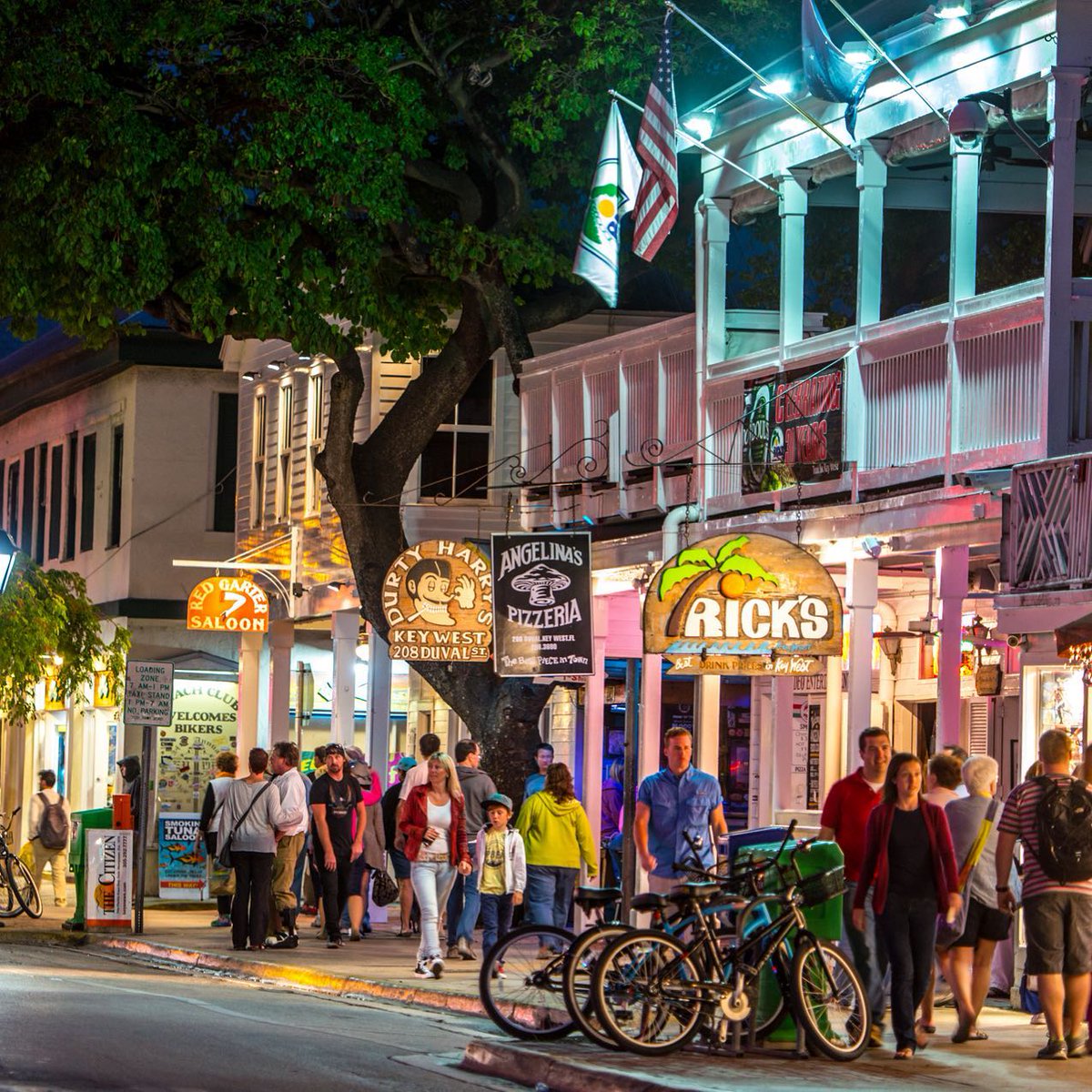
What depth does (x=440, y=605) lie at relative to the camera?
2269cm

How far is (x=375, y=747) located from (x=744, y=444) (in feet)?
28.3

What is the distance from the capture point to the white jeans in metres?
19.0

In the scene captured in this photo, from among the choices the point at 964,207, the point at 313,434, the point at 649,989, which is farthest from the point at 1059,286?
the point at 313,434

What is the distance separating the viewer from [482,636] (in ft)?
74.3

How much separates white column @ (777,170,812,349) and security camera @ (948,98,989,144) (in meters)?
3.03

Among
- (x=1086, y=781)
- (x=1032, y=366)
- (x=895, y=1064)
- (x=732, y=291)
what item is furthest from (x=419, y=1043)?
(x=732, y=291)

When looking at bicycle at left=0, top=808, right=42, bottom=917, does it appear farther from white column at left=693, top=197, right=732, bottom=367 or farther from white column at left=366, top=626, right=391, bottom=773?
white column at left=693, top=197, right=732, bottom=367

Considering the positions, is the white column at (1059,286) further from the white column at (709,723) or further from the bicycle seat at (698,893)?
the white column at (709,723)

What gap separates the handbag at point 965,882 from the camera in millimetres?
15125

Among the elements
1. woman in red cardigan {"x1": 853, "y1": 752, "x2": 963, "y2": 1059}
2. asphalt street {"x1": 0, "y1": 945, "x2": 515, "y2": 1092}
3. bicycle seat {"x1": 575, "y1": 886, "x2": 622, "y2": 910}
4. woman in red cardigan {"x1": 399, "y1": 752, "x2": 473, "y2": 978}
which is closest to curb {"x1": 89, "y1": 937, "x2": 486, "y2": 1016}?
asphalt street {"x1": 0, "y1": 945, "x2": 515, "y2": 1092}

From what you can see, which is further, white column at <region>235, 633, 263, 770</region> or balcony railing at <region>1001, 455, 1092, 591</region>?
white column at <region>235, 633, 263, 770</region>

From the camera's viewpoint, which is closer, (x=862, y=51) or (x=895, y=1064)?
(x=895, y=1064)

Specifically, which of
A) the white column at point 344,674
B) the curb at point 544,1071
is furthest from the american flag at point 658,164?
the white column at point 344,674

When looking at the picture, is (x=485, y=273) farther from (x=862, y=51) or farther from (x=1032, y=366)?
(x=1032, y=366)
